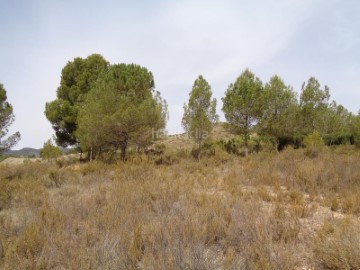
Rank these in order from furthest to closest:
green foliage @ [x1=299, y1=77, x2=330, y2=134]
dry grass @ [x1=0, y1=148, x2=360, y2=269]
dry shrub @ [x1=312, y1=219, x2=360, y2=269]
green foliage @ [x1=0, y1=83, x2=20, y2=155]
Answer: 1. green foliage @ [x1=299, y1=77, x2=330, y2=134]
2. green foliage @ [x1=0, y1=83, x2=20, y2=155]
3. dry grass @ [x1=0, y1=148, x2=360, y2=269]
4. dry shrub @ [x1=312, y1=219, x2=360, y2=269]

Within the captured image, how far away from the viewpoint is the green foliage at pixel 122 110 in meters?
14.4

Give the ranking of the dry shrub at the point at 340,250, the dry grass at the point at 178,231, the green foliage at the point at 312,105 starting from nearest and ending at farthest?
the dry shrub at the point at 340,250, the dry grass at the point at 178,231, the green foliage at the point at 312,105

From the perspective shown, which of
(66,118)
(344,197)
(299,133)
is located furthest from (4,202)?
(299,133)

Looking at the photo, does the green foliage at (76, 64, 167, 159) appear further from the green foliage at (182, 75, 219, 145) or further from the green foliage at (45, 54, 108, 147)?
the green foliage at (45, 54, 108, 147)

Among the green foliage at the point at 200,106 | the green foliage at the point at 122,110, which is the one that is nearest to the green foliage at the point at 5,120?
the green foliage at the point at 122,110

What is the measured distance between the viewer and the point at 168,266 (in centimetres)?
281

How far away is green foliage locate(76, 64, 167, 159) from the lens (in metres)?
14.4

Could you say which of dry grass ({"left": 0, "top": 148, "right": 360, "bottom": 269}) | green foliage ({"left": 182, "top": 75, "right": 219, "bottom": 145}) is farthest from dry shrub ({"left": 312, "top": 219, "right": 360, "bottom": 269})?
green foliage ({"left": 182, "top": 75, "right": 219, "bottom": 145})

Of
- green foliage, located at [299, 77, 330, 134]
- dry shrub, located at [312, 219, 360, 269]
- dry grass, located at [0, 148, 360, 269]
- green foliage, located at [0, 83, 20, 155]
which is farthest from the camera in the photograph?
green foliage, located at [299, 77, 330, 134]

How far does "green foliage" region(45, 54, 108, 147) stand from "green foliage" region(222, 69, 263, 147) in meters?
10.9

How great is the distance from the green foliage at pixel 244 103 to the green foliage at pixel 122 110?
234 inches

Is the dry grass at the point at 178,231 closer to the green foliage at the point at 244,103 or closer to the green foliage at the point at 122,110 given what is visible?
the green foliage at the point at 122,110

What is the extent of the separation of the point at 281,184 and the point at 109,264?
6.10 metres

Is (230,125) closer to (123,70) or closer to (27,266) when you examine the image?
(123,70)
